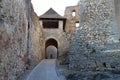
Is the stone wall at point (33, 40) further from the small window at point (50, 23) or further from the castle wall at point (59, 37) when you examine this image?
the small window at point (50, 23)

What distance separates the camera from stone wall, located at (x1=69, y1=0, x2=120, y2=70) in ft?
36.8

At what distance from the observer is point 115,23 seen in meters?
12.1

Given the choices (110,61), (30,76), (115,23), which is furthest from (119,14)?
(30,76)

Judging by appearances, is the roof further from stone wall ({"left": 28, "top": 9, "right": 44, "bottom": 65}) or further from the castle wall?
stone wall ({"left": 28, "top": 9, "right": 44, "bottom": 65})

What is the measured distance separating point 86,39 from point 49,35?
351 inches

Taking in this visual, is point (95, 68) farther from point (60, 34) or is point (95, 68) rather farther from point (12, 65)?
point (60, 34)

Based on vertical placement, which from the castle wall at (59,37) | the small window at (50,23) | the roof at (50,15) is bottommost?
the castle wall at (59,37)

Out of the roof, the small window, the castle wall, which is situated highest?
the roof

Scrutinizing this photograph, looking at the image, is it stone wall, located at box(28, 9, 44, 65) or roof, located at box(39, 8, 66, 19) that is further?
roof, located at box(39, 8, 66, 19)

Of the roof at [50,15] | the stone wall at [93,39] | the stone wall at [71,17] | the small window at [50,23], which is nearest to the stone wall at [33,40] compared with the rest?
the stone wall at [93,39]

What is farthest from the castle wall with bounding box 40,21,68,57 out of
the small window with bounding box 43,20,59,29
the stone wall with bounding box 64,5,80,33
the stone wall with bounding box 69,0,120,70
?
the stone wall with bounding box 69,0,120,70

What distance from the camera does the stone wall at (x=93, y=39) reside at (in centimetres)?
1120

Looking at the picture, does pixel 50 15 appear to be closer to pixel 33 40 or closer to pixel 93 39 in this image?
pixel 33 40

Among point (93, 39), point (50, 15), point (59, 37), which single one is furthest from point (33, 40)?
point (50, 15)
